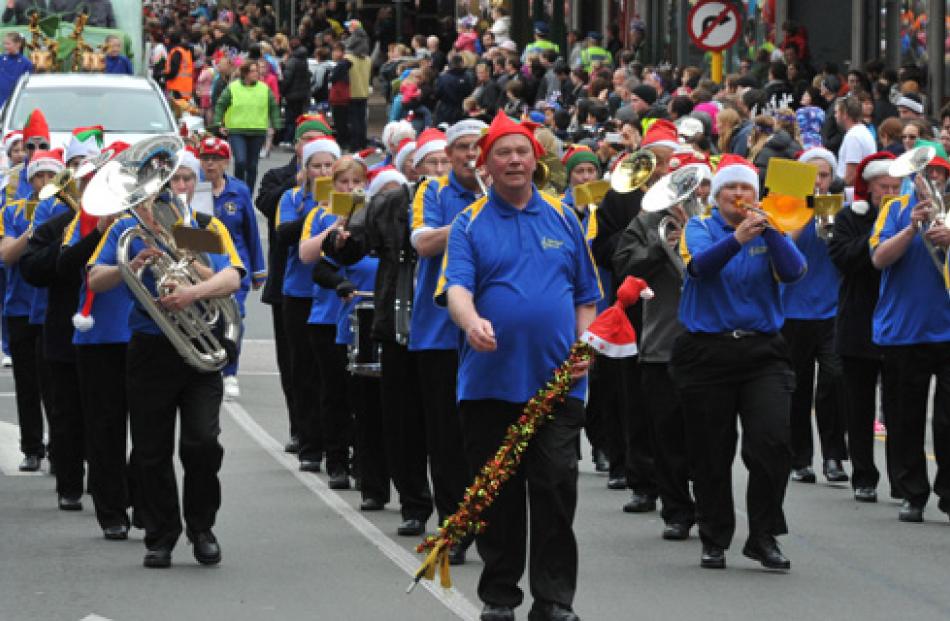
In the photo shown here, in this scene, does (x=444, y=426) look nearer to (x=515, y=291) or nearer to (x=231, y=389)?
(x=515, y=291)

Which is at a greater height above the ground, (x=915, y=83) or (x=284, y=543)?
(x=915, y=83)

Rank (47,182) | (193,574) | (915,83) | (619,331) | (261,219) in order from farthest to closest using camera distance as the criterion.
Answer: (261,219) → (915,83) → (47,182) → (193,574) → (619,331)

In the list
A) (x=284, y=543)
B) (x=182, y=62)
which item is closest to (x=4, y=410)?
(x=284, y=543)

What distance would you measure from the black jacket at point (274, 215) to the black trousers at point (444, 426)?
12.0ft

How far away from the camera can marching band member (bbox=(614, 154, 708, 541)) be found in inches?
442

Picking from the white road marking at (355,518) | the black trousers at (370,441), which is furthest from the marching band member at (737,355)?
the black trousers at (370,441)

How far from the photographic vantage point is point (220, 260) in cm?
1035

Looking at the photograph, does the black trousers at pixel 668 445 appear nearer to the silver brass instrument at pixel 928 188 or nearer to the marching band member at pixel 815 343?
the silver brass instrument at pixel 928 188

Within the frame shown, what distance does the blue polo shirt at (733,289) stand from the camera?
10156 millimetres

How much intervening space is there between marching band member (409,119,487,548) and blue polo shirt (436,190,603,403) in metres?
1.62

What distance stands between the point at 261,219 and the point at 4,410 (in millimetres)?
14428

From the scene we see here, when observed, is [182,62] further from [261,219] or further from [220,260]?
[220,260]

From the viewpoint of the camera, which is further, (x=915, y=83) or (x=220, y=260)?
(x=915, y=83)

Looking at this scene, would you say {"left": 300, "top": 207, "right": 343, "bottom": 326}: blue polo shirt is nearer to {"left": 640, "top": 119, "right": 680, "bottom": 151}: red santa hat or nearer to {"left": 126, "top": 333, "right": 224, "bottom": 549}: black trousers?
Answer: {"left": 640, "top": 119, "right": 680, "bottom": 151}: red santa hat
